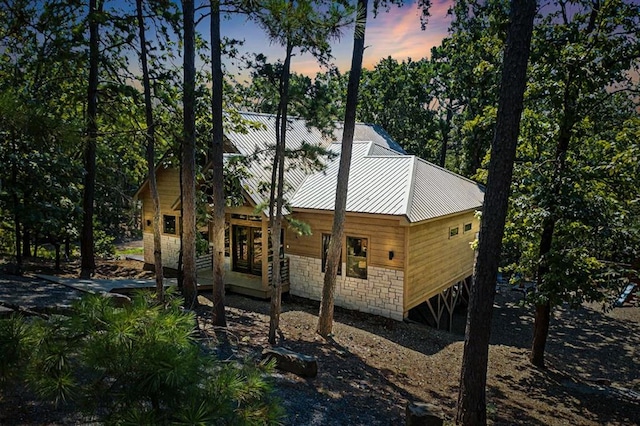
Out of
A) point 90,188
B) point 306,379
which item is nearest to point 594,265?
point 306,379

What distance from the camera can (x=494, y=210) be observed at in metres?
5.19

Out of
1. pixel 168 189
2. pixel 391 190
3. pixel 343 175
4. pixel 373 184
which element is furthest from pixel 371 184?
pixel 168 189

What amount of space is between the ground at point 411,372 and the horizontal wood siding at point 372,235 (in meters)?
1.68

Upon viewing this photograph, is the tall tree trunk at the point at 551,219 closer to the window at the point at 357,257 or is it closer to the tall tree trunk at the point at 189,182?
the window at the point at 357,257

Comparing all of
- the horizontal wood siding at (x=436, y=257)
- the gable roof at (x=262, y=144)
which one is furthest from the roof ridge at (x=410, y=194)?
the gable roof at (x=262, y=144)

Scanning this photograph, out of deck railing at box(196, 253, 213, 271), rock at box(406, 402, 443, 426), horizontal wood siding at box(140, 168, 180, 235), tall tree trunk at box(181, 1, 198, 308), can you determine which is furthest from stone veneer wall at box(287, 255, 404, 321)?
rock at box(406, 402, 443, 426)

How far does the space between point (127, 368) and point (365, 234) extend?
982 cm

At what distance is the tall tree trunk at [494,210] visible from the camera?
4.96m

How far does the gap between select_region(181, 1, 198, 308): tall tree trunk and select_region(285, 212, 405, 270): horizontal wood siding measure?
13.1 feet

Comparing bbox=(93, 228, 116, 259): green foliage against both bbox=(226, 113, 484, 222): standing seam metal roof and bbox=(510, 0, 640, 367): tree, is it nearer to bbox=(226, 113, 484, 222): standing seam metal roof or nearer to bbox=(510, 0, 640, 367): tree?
bbox=(226, 113, 484, 222): standing seam metal roof

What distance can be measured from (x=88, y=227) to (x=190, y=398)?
38.9 feet

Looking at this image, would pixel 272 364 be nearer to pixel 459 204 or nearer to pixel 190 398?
pixel 190 398

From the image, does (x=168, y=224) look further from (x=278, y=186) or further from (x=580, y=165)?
(x=580, y=165)

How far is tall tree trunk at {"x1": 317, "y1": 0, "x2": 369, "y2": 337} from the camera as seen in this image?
8570 mm
